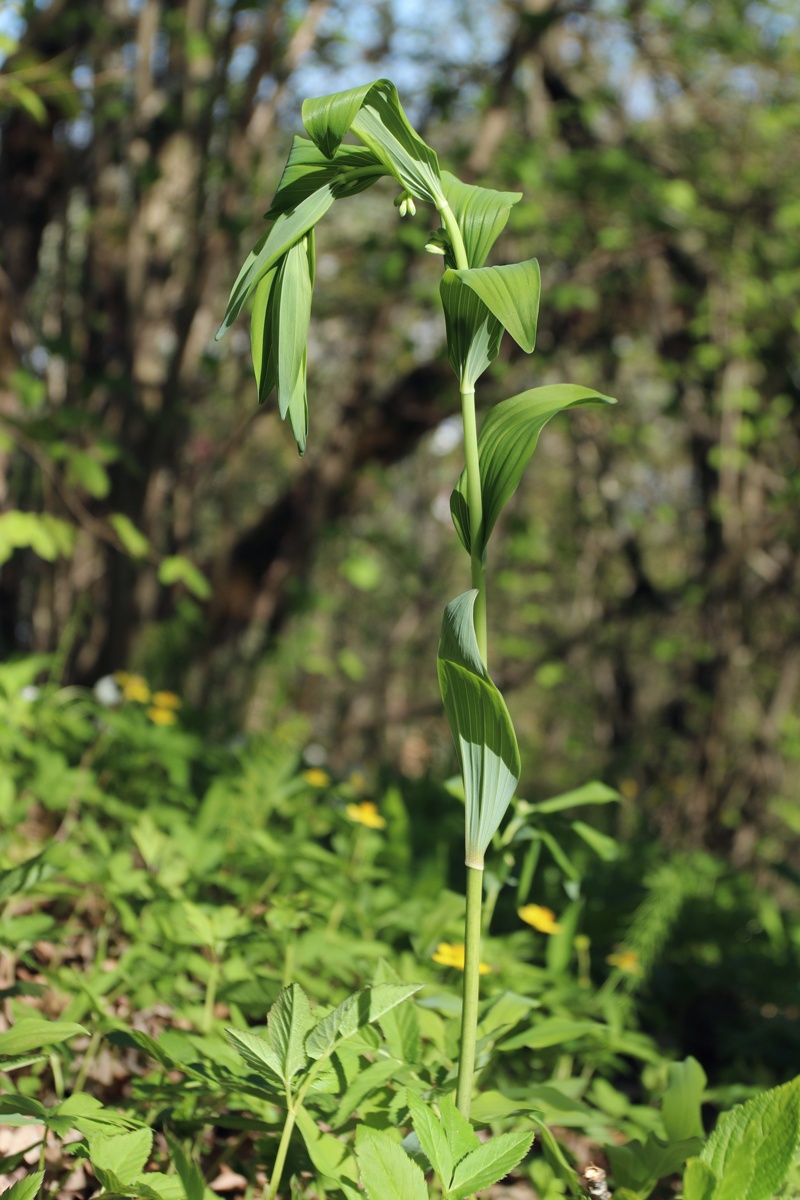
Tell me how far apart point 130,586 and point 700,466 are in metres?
2.82

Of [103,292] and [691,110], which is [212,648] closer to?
[103,292]

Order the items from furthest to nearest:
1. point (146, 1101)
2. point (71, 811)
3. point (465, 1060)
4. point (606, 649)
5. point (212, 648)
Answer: point (606, 649) → point (212, 648) → point (71, 811) → point (146, 1101) → point (465, 1060)

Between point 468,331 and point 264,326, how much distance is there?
21cm

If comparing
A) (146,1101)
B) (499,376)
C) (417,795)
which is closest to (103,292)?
(499,376)

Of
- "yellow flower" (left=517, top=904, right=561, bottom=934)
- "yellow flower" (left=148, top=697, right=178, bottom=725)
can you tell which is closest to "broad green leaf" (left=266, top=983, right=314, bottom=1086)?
"yellow flower" (left=517, top=904, right=561, bottom=934)

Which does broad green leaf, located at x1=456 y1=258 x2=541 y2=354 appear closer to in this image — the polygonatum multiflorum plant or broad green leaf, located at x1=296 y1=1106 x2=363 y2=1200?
the polygonatum multiflorum plant

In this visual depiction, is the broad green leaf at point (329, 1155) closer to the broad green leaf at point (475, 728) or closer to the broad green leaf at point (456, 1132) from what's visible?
the broad green leaf at point (456, 1132)

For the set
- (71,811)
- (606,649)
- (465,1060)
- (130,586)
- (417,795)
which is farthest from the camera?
(606,649)

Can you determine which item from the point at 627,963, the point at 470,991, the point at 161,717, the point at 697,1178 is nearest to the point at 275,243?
the point at 470,991

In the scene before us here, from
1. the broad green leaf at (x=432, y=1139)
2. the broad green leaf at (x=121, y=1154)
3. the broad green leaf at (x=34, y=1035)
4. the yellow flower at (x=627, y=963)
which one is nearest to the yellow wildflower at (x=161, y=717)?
the yellow flower at (x=627, y=963)

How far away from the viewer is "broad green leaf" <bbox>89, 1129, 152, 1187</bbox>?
3.05ft

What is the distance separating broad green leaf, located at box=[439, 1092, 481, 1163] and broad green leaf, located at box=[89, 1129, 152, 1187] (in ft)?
0.95

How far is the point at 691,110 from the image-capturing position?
539cm

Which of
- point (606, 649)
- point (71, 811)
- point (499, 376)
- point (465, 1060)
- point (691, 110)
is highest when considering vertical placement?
point (691, 110)
